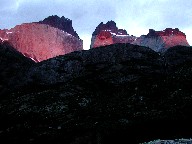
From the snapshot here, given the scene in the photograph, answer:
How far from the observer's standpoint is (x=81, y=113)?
1856cm

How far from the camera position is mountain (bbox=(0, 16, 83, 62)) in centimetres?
10344

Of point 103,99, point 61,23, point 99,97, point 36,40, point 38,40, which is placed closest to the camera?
point 103,99

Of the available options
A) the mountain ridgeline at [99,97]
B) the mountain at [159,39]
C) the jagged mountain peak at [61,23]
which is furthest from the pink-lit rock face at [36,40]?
the mountain ridgeline at [99,97]

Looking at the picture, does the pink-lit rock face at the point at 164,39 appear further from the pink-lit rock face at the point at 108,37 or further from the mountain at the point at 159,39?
the pink-lit rock face at the point at 108,37

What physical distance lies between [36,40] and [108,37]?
27574 mm

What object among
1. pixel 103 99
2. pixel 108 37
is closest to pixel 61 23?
pixel 108 37

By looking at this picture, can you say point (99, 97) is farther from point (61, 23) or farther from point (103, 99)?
point (61, 23)

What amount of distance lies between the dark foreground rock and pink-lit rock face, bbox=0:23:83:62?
76283 millimetres

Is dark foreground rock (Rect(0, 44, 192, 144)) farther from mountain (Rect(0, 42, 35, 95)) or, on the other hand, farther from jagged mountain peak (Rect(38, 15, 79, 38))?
jagged mountain peak (Rect(38, 15, 79, 38))

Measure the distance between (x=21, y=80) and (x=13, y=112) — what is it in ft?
27.8

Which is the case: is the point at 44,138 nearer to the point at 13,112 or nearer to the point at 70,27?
the point at 13,112

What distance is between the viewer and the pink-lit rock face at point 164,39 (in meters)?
89.2

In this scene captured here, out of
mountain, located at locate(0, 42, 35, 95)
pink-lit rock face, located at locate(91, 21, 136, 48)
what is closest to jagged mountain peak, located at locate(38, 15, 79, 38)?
pink-lit rock face, located at locate(91, 21, 136, 48)

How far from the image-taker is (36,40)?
4254 inches
